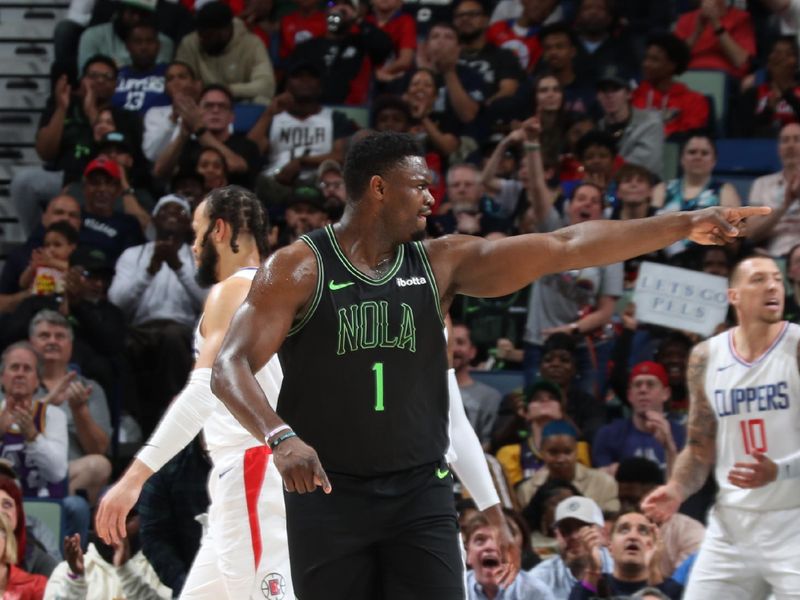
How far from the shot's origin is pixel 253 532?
16.1ft

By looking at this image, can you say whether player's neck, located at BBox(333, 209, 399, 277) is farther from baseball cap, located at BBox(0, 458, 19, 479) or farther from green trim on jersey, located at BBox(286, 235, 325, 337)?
baseball cap, located at BBox(0, 458, 19, 479)

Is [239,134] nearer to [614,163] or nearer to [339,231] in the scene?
[614,163]

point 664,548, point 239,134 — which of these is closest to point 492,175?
point 239,134

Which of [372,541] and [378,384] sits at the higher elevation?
[378,384]

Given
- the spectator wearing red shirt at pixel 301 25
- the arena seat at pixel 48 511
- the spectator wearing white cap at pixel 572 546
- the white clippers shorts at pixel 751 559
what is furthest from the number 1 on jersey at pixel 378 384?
the spectator wearing red shirt at pixel 301 25

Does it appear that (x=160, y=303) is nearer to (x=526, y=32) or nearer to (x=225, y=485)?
(x=526, y=32)

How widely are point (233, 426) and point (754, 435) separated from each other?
2.40m

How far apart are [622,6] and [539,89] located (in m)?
2.17


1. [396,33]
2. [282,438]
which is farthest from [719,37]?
[282,438]

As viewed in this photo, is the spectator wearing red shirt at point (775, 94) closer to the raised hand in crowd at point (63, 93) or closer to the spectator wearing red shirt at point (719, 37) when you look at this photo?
the spectator wearing red shirt at point (719, 37)

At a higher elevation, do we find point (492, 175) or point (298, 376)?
point (492, 175)

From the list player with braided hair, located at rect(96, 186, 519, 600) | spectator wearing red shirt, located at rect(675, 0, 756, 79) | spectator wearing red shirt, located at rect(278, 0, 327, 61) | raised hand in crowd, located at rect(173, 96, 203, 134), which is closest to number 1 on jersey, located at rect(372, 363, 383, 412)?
player with braided hair, located at rect(96, 186, 519, 600)

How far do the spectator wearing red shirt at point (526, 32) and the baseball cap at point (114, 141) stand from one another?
3227 mm

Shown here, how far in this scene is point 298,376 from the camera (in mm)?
4160
